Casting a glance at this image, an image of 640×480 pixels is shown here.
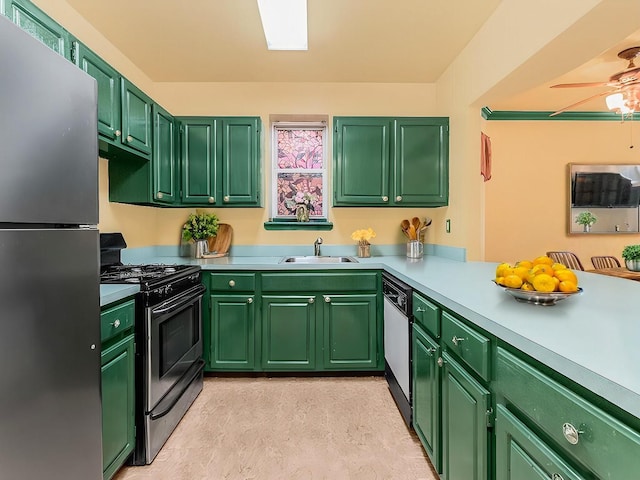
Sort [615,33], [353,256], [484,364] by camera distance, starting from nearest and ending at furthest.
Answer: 1. [484,364]
2. [615,33]
3. [353,256]

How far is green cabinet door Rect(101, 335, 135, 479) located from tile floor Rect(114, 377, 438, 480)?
0.66 ft

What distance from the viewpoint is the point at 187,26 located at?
229 cm

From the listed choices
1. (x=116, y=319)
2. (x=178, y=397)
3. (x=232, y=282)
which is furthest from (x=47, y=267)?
(x=232, y=282)

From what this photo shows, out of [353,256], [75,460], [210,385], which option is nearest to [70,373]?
[75,460]

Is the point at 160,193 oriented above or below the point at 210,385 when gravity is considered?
above

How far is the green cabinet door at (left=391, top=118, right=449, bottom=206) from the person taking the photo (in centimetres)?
292

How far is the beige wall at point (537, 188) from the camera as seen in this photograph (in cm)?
441

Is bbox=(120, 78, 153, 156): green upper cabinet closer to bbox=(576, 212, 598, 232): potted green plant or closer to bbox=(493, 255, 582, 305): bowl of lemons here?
bbox=(493, 255, 582, 305): bowl of lemons

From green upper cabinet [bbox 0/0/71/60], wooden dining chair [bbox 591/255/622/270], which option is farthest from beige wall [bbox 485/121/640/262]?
green upper cabinet [bbox 0/0/71/60]

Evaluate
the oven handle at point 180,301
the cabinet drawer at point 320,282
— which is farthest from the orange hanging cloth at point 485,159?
the oven handle at point 180,301

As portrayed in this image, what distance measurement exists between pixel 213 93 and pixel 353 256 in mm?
2041

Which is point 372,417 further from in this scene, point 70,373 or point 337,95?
point 337,95

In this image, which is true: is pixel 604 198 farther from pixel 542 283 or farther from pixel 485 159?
pixel 542 283

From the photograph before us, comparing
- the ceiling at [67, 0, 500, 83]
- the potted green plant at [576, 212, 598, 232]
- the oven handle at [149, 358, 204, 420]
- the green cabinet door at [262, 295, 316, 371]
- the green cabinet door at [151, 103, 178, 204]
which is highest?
the ceiling at [67, 0, 500, 83]
